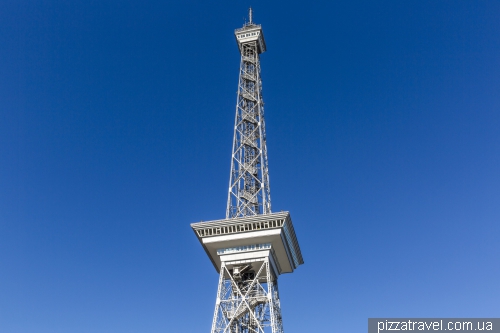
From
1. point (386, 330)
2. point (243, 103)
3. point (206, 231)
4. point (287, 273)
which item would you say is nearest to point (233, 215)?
point (206, 231)

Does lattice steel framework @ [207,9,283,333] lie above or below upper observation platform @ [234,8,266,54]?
below

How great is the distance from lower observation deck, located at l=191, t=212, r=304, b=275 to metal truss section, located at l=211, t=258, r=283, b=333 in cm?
105

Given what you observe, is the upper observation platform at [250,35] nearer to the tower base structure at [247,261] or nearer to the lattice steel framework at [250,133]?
the lattice steel framework at [250,133]

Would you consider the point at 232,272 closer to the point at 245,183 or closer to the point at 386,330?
the point at 245,183

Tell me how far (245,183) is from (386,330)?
91.8ft

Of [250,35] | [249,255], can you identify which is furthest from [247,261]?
[250,35]

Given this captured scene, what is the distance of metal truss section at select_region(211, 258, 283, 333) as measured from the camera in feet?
173

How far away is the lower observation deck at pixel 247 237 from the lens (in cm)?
5428

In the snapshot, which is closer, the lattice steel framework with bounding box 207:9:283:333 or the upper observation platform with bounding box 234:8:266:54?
the lattice steel framework with bounding box 207:9:283:333

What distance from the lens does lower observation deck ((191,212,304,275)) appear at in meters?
54.3

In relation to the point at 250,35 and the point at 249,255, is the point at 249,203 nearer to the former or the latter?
the point at 249,255

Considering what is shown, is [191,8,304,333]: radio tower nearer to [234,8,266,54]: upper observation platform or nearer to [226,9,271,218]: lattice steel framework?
[226,9,271,218]: lattice steel framework

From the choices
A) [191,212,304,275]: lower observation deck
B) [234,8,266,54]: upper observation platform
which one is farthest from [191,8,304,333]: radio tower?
[234,8,266,54]: upper observation platform

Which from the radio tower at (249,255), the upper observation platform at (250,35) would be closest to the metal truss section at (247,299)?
the radio tower at (249,255)
